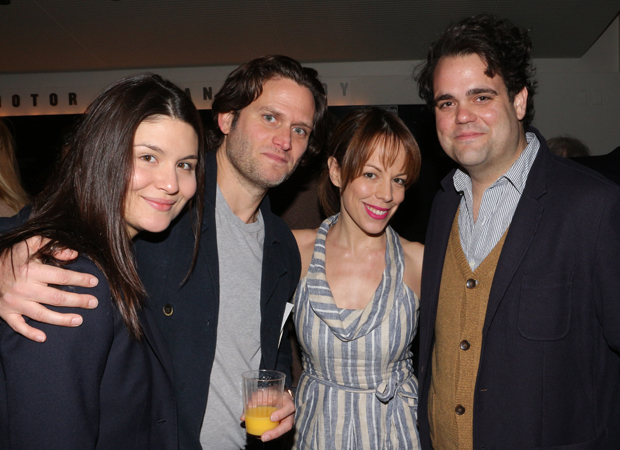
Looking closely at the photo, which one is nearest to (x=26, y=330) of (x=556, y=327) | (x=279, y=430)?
(x=279, y=430)

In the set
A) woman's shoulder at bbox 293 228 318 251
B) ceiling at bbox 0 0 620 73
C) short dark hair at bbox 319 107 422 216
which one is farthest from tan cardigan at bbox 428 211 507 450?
ceiling at bbox 0 0 620 73

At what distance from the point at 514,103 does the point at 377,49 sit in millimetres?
4287

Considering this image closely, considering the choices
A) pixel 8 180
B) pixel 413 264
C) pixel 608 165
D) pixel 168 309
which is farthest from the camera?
pixel 8 180

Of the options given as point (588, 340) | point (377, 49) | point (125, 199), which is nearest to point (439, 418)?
point (588, 340)

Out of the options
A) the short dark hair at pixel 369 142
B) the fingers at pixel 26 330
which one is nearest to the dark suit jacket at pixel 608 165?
the short dark hair at pixel 369 142

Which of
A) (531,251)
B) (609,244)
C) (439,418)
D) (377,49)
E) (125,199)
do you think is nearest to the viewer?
(125,199)

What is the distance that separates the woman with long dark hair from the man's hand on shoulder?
24 mm

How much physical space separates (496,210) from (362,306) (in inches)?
34.0

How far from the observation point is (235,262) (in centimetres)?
208

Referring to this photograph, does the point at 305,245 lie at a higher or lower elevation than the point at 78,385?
higher

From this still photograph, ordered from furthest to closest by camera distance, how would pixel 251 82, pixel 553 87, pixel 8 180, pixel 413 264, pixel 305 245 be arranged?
pixel 553 87 < pixel 8 180 < pixel 305 245 < pixel 413 264 < pixel 251 82

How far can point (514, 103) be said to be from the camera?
2.01 metres

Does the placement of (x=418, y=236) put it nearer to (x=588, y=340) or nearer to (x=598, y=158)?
(x=598, y=158)

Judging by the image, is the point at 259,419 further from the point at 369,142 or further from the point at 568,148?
the point at 568,148
